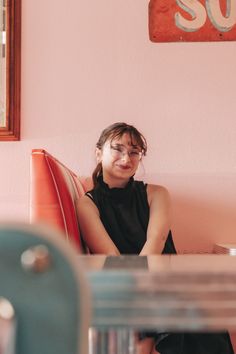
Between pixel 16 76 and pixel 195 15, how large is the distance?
69cm

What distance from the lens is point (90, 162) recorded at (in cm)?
168

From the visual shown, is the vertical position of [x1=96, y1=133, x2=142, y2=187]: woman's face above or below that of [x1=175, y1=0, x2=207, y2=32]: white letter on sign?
below

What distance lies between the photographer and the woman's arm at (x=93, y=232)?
48.6 inches

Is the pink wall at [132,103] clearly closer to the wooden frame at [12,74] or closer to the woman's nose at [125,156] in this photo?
the wooden frame at [12,74]

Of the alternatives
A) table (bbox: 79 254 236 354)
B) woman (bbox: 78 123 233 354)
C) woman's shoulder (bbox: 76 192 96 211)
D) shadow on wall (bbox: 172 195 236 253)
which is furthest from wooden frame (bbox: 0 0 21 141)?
table (bbox: 79 254 236 354)

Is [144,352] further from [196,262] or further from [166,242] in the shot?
[196,262]

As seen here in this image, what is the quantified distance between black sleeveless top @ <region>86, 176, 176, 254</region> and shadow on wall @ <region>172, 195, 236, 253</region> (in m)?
0.22

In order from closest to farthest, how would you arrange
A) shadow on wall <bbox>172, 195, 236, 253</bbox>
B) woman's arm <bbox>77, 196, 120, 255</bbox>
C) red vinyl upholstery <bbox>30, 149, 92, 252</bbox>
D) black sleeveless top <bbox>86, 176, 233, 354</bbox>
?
1. red vinyl upholstery <bbox>30, 149, 92, 252</bbox>
2. woman's arm <bbox>77, 196, 120, 255</bbox>
3. black sleeveless top <bbox>86, 176, 233, 354</bbox>
4. shadow on wall <bbox>172, 195, 236, 253</bbox>

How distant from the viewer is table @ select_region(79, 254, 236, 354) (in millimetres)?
319

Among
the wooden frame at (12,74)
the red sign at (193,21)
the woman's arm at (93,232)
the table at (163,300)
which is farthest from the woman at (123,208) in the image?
the table at (163,300)

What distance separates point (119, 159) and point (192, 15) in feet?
2.19

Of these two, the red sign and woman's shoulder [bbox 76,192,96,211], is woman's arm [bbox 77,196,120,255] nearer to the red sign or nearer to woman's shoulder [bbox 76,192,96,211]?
woman's shoulder [bbox 76,192,96,211]

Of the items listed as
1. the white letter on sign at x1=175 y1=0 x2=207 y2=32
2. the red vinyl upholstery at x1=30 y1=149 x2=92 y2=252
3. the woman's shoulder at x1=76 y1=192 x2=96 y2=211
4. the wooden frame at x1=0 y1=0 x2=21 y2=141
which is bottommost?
the woman's shoulder at x1=76 y1=192 x2=96 y2=211

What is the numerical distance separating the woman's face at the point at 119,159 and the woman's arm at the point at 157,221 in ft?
0.34
